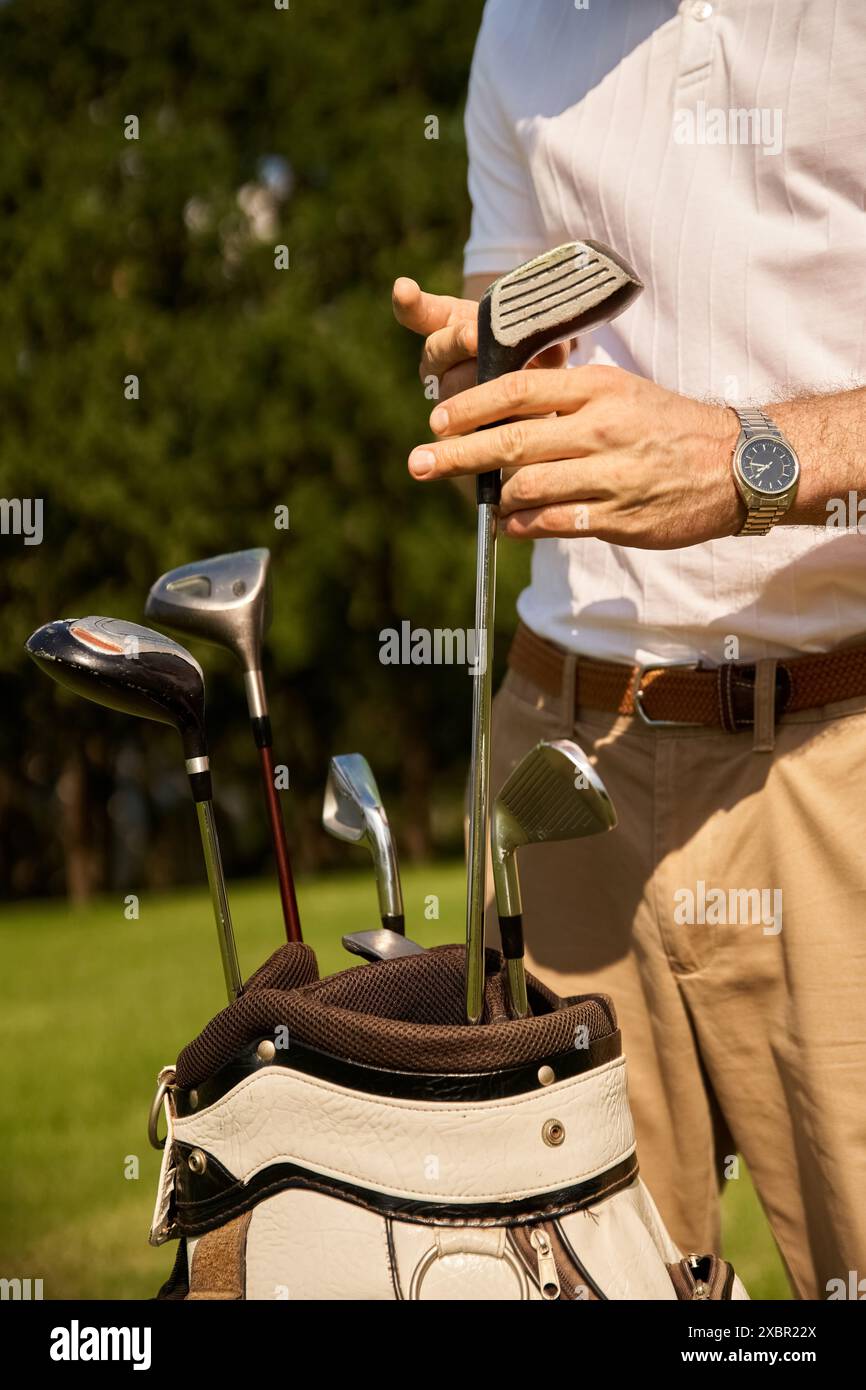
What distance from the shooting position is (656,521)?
119cm

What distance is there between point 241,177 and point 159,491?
383 cm

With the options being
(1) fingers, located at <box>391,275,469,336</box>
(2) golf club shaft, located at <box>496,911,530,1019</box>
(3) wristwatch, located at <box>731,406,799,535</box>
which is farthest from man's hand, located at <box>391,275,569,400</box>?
(2) golf club shaft, located at <box>496,911,530,1019</box>

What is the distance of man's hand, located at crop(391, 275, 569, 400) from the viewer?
4.60ft

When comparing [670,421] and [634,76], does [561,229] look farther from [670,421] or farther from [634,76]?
[670,421]

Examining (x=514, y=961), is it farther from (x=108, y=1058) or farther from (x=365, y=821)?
(x=108, y=1058)

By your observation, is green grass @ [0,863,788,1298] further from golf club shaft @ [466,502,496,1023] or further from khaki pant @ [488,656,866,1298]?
golf club shaft @ [466,502,496,1023]

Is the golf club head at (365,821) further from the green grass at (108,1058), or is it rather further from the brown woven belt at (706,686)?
the green grass at (108,1058)

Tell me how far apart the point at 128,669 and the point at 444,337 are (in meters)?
0.44

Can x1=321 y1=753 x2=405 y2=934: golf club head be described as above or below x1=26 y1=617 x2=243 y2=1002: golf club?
below

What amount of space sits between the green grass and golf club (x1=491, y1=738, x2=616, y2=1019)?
1159 millimetres

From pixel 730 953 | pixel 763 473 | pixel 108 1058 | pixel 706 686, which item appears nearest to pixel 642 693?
pixel 706 686

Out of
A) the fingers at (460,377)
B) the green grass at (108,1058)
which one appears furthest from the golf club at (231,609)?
the green grass at (108,1058)

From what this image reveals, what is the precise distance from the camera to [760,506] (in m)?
1.21
